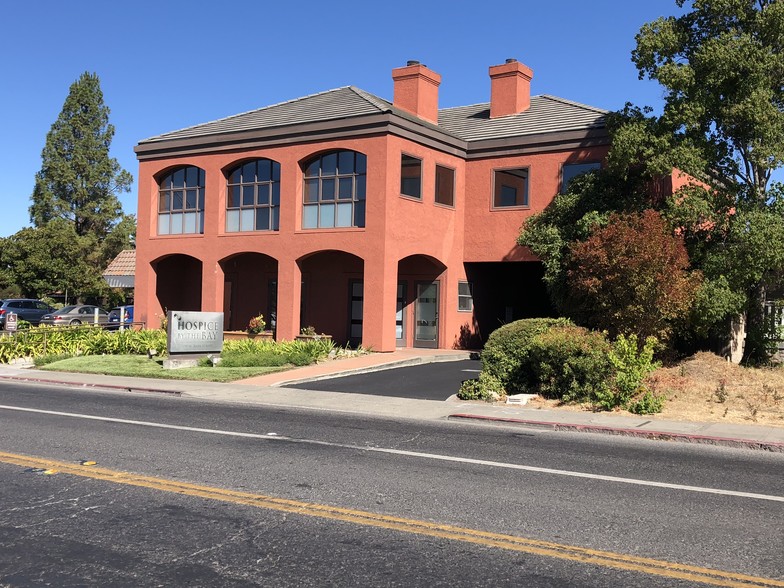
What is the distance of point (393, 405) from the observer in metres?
15.2

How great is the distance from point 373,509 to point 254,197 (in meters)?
22.1

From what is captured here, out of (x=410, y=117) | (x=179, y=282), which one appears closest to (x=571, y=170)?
(x=410, y=117)

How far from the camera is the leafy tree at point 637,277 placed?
55.1 feet

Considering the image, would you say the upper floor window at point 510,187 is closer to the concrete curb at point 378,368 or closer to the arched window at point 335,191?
the arched window at point 335,191

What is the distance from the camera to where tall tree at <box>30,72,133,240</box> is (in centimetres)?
6341

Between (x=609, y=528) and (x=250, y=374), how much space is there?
14.2m

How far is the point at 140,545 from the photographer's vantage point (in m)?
5.95

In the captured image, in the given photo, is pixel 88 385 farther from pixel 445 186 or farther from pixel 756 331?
pixel 756 331

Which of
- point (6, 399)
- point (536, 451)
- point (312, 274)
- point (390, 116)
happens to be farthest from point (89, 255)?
point (536, 451)

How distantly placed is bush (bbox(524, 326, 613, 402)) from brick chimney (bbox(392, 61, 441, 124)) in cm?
1452

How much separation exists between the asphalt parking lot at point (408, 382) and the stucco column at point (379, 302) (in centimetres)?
283

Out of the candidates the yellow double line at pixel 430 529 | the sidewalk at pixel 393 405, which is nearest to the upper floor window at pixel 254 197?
the sidewalk at pixel 393 405

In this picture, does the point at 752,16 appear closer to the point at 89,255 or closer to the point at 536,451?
the point at 536,451

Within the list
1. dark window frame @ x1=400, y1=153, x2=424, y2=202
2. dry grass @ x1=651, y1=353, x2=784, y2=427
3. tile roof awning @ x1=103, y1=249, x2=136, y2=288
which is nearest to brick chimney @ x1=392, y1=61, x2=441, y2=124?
dark window frame @ x1=400, y1=153, x2=424, y2=202
